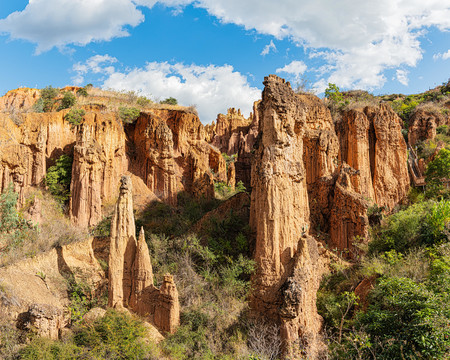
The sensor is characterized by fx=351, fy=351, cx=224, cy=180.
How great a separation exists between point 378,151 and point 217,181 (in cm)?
1343

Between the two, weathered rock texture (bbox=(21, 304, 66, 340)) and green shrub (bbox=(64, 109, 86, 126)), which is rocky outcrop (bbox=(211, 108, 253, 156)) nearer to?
green shrub (bbox=(64, 109, 86, 126))

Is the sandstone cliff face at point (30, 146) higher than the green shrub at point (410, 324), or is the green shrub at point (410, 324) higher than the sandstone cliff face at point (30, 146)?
the sandstone cliff face at point (30, 146)

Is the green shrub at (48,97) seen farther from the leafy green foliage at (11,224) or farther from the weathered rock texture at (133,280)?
the weathered rock texture at (133,280)

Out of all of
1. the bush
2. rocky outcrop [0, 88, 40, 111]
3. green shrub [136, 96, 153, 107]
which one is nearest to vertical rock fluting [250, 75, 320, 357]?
green shrub [136, 96, 153, 107]

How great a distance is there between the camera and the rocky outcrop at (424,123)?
3219cm

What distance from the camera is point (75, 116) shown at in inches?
1027

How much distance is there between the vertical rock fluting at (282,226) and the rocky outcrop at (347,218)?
407 centimetres

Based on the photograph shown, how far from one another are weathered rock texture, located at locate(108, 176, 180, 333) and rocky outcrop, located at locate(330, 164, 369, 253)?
9.87m

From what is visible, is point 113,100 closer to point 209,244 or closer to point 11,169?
point 11,169

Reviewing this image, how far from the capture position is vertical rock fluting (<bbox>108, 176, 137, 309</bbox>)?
1438 centimetres

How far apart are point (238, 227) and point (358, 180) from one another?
805 cm

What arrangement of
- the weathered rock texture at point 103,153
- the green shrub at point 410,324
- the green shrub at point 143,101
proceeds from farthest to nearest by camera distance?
the green shrub at point 143,101 → the weathered rock texture at point 103,153 → the green shrub at point 410,324

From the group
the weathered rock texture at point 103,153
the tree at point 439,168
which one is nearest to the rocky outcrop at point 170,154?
the weathered rock texture at point 103,153

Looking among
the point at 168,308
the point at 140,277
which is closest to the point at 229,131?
the point at 140,277
